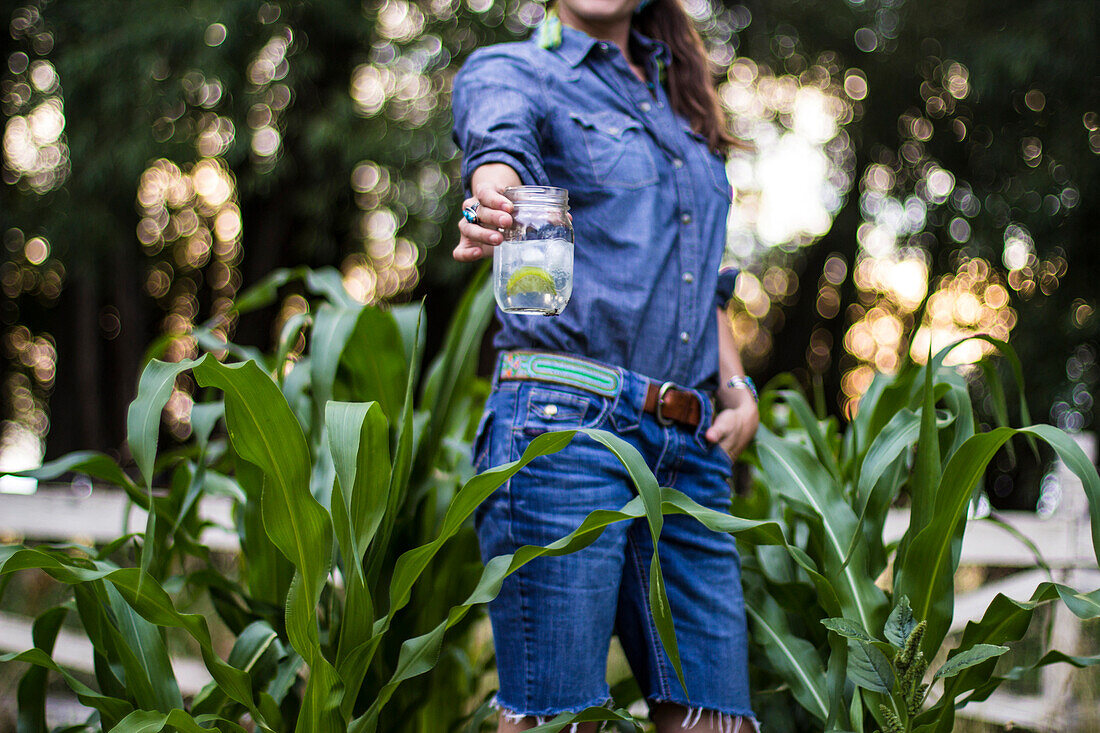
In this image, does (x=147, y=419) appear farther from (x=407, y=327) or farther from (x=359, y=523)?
(x=407, y=327)

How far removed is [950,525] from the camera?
106cm

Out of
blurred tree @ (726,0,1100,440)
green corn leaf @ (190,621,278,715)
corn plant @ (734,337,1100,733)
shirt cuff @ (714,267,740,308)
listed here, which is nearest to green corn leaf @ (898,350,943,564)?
corn plant @ (734,337,1100,733)

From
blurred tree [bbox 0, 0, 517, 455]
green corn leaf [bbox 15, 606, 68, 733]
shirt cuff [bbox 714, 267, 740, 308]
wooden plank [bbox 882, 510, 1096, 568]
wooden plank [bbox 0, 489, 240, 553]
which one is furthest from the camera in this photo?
blurred tree [bbox 0, 0, 517, 455]

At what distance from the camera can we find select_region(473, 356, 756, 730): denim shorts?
3.23 ft

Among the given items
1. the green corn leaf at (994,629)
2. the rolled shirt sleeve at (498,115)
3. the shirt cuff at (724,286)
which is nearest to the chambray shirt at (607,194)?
the rolled shirt sleeve at (498,115)

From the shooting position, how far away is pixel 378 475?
3.50 ft

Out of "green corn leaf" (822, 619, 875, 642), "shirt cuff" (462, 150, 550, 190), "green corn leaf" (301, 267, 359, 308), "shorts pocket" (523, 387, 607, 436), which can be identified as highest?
"shirt cuff" (462, 150, 550, 190)

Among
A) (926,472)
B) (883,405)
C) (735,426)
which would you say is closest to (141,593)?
(735,426)

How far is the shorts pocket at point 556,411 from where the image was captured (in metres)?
1.00

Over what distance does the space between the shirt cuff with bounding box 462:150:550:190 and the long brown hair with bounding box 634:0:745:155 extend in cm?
39

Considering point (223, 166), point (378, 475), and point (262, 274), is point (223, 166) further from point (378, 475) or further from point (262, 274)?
point (378, 475)

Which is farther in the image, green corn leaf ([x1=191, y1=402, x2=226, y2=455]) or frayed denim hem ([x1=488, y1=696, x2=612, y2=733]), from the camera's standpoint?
green corn leaf ([x1=191, y1=402, x2=226, y2=455])

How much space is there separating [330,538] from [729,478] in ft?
1.72

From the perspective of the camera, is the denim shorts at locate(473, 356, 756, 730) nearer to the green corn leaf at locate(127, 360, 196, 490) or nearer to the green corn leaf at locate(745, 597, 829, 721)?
the green corn leaf at locate(745, 597, 829, 721)
